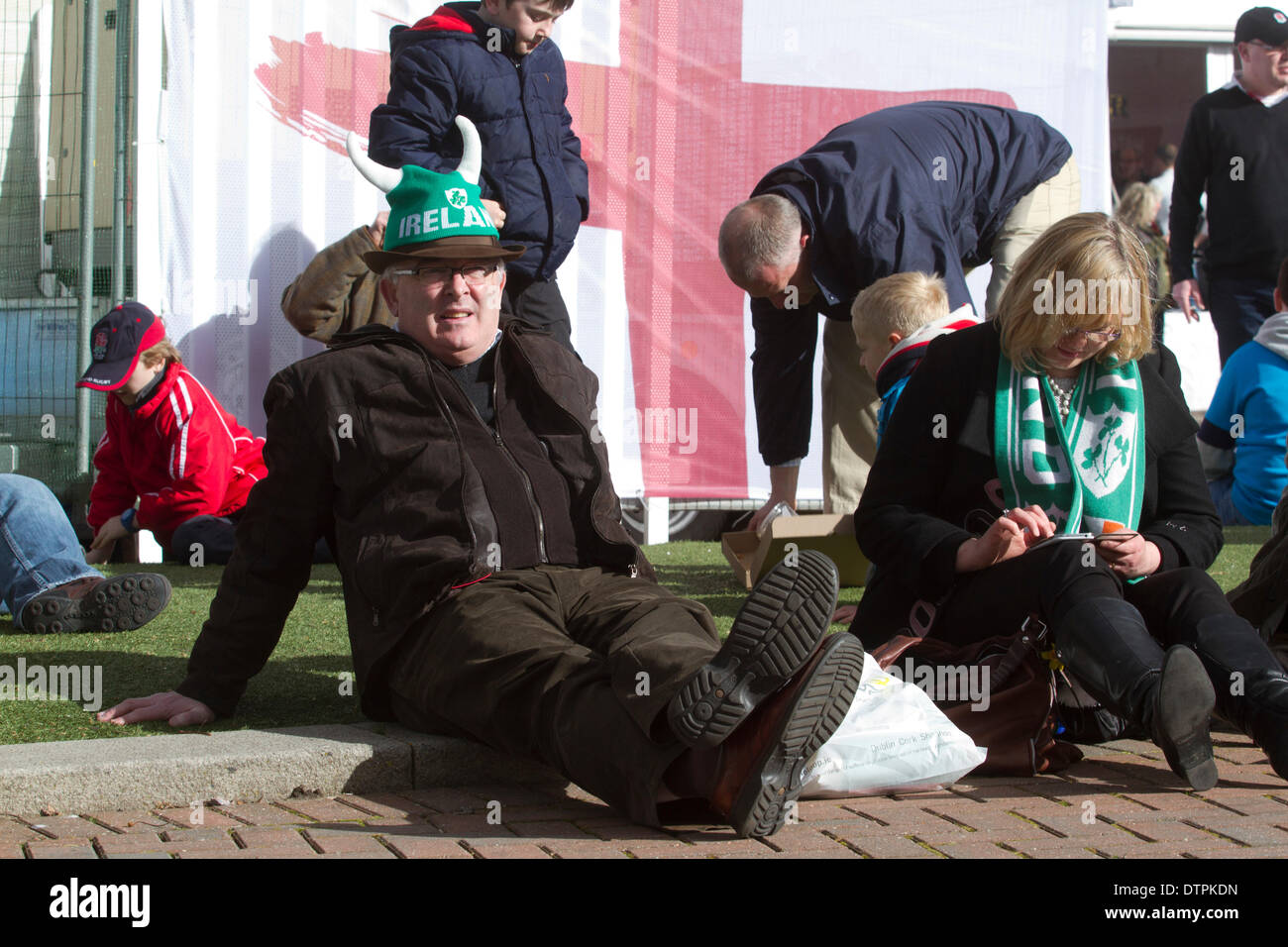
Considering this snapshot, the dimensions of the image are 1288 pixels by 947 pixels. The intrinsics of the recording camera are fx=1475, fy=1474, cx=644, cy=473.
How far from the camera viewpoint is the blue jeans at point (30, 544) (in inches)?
174

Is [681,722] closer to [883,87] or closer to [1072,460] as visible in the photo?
[1072,460]

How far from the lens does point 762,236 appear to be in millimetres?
5094

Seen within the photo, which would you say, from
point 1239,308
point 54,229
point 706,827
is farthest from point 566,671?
point 1239,308

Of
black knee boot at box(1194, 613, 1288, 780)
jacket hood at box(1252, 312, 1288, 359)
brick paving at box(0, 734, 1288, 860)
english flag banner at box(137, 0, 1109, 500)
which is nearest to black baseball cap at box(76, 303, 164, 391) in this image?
english flag banner at box(137, 0, 1109, 500)

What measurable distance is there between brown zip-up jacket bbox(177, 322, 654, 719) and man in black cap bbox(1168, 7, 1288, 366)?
5847mm

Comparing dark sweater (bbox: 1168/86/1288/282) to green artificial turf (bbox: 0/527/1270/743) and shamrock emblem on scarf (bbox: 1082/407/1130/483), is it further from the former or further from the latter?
shamrock emblem on scarf (bbox: 1082/407/1130/483)

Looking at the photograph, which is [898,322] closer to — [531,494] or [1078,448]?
[1078,448]

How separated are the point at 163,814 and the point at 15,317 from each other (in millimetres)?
5399

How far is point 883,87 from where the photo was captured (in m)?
8.39

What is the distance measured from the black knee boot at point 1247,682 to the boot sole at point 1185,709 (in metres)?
0.13

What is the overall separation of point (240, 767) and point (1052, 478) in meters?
1.90

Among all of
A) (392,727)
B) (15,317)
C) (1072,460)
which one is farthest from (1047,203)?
(15,317)

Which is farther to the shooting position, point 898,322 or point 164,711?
point 898,322

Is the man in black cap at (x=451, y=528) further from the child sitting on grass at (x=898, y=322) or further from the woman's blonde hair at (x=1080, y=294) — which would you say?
the child sitting on grass at (x=898, y=322)
